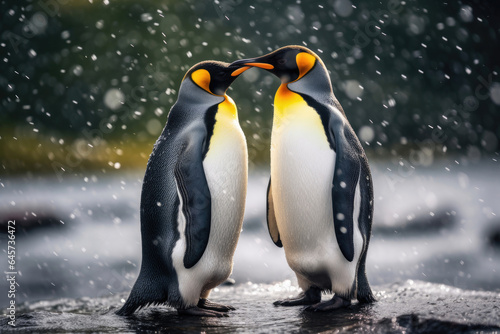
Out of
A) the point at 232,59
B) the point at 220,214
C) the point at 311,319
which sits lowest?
the point at 311,319

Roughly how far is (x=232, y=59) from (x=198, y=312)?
19736 millimetres

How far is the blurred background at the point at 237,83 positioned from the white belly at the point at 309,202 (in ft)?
34.2

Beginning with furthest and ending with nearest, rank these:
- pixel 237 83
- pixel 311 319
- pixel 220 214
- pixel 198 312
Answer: pixel 237 83 < pixel 220 214 < pixel 198 312 < pixel 311 319

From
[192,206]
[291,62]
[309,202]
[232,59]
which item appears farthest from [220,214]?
[232,59]

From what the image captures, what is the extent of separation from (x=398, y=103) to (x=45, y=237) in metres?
15.6

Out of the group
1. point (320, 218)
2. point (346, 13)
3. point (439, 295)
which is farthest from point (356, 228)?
point (346, 13)

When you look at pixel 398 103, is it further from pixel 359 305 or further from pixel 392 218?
pixel 359 305

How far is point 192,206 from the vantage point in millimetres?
2010

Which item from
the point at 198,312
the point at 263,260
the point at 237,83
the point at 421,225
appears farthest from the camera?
the point at 237,83

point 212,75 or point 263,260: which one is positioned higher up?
point 212,75

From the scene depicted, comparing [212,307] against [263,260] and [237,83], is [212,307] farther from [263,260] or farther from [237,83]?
[237,83]

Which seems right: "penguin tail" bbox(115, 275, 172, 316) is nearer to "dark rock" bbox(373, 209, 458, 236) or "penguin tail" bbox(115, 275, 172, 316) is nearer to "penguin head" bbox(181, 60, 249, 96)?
"penguin head" bbox(181, 60, 249, 96)

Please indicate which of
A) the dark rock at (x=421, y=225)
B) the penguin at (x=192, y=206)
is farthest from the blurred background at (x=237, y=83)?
the penguin at (x=192, y=206)

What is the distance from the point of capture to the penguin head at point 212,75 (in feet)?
7.34
